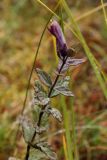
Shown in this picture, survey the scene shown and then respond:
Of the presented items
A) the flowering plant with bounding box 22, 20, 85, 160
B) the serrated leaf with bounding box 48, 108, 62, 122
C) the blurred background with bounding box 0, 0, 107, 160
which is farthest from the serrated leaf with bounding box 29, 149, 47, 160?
the blurred background with bounding box 0, 0, 107, 160

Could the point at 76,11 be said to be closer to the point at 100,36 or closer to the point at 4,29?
Result: the point at 100,36

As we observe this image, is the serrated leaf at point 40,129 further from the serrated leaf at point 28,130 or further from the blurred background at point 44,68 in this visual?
the blurred background at point 44,68

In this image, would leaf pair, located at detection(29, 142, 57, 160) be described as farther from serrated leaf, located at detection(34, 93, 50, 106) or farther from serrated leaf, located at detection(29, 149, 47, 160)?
serrated leaf, located at detection(34, 93, 50, 106)

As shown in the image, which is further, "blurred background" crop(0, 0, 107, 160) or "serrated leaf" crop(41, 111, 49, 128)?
"blurred background" crop(0, 0, 107, 160)

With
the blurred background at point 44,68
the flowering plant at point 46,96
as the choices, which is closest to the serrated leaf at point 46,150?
the flowering plant at point 46,96

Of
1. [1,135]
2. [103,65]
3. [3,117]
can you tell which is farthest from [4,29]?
[1,135]

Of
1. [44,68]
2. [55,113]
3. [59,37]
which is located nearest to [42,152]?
[55,113]
